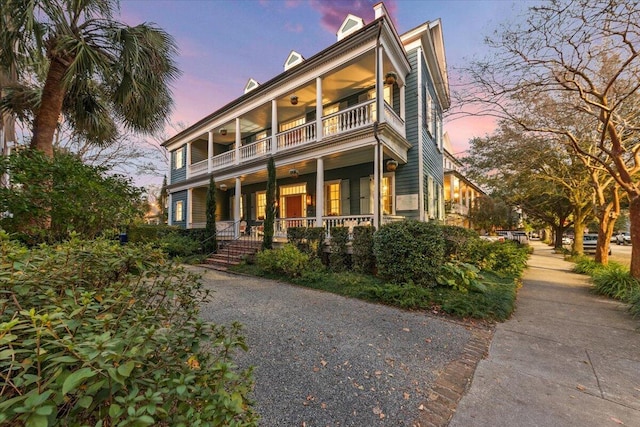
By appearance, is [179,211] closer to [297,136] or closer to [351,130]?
[297,136]

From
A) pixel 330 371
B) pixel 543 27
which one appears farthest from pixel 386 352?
pixel 543 27

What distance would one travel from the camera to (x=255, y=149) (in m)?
12.1

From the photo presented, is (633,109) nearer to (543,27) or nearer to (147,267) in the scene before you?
(543,27)

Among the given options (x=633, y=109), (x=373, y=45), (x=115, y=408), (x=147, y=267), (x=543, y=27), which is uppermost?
(x=373, y=45)

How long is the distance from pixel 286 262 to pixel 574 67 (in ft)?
27.5

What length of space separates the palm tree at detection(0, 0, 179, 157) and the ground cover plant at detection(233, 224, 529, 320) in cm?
505

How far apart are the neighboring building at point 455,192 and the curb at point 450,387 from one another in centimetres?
1210

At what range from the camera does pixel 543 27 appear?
17.7 feet

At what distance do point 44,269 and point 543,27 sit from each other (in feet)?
28.4

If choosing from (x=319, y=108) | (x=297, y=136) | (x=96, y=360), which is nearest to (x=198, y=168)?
(x=297, y=136)

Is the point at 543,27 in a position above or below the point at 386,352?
above

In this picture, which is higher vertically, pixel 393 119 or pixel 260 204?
pixel 393 119

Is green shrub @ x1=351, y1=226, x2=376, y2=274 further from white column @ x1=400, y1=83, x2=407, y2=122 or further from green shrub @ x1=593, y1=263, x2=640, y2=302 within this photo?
green shrub @ x1=593, y1=263, x2=640, y2=302

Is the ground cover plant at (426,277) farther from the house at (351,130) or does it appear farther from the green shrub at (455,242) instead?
the house at (351,130)
